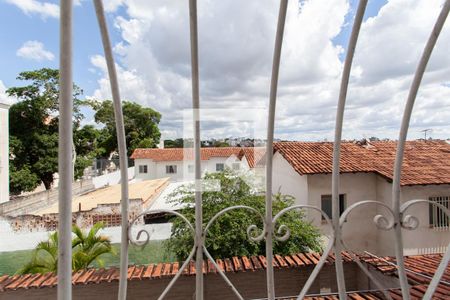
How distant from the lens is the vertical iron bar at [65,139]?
0.54 m

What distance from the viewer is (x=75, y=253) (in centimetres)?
409

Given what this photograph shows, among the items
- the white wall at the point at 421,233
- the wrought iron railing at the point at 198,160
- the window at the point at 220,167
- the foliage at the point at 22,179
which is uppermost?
the wrought iron railing at the point at 198,160

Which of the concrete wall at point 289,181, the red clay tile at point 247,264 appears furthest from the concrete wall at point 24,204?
the red clay tile at point 247,264

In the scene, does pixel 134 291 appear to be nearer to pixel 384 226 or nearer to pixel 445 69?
pixel 384 226

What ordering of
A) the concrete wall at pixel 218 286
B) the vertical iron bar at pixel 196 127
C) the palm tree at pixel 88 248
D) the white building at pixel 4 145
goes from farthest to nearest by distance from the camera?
the white building at pixel 4 145
the palm tree at pixel 88 248
the concrete wall at pixel 218 286
the vertical iron bar at pixel 196 127

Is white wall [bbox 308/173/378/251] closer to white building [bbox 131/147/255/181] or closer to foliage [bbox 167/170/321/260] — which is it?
foliage [bbox 167/170/321/260]

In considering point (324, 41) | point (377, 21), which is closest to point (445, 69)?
point (377, 21)

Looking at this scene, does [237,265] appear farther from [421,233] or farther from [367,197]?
[421,233]

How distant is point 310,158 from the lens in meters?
6.91

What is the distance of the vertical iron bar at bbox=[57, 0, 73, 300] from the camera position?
0.54 meters

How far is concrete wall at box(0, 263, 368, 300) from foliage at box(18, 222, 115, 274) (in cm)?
123

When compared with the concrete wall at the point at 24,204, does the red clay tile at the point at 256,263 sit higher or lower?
higher

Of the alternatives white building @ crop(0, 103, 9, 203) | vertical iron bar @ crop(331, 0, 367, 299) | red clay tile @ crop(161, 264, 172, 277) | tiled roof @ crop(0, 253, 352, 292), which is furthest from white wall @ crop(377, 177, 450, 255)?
white building @ crop(0, 103, 9, 203)

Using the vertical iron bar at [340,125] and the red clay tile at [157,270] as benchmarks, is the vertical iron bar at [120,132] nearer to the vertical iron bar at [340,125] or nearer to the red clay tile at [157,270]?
the vertical iron bar at [340,125]
